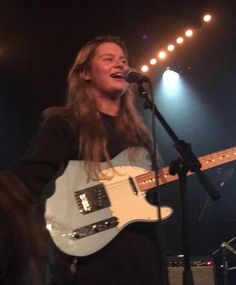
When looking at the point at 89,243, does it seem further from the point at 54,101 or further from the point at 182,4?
the point at 54,101

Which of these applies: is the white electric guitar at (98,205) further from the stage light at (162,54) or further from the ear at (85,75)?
the stage light at (162,54)

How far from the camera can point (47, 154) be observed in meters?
1.95

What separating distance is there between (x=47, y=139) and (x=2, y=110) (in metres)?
3.38

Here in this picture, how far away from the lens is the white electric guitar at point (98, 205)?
6.63 ft

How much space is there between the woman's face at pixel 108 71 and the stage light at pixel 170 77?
3.07 metres

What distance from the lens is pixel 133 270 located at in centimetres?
188

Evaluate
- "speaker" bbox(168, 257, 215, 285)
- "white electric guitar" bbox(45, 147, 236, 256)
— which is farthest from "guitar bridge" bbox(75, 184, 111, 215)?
"speaker" bbox(168, 257, 215, 285)

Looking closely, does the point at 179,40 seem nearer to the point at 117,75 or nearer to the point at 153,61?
the point at 153,61

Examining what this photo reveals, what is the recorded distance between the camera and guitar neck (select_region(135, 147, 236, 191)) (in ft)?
7.47

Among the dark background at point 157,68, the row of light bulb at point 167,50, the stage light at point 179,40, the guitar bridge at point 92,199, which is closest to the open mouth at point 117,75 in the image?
the guitar bridge at point 92,199

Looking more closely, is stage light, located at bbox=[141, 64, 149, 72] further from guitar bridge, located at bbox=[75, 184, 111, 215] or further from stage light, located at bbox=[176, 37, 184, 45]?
guitar bridge, located at bbox=[75, 184, 111, 215]

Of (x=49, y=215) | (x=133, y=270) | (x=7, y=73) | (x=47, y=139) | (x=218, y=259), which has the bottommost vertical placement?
(x=218, y=259)

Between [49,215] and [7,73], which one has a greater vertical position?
[7,73]

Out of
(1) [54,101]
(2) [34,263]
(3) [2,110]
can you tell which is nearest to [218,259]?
(1) [54,101]
